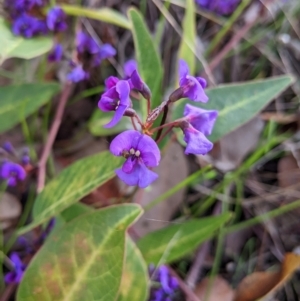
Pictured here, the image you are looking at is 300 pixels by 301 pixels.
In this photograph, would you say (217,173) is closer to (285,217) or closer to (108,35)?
(285,217)

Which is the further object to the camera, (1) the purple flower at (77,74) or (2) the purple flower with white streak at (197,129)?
(1) the purple flower at (77,74)

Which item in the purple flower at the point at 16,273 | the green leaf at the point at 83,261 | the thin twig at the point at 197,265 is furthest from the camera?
the thin twig at the point at 197,265

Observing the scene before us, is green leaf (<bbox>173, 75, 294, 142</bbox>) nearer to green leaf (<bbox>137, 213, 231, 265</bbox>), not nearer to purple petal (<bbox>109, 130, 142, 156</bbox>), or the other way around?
green leaf (<bbox>137, 213, 231, 265</bbox>)

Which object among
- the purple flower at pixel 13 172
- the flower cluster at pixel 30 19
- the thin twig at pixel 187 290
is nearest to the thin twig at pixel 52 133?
the purple flower at pixel 13 172

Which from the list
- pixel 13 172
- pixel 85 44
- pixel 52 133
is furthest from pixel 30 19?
pixel 13 172

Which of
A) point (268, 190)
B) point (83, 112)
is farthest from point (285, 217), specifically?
point (83, 112)

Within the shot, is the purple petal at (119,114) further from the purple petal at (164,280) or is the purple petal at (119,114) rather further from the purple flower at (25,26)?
the purple flower at (25,26)

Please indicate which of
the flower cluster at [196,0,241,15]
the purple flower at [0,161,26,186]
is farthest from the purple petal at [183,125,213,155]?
the flower cluster at [196,0,241,15]
